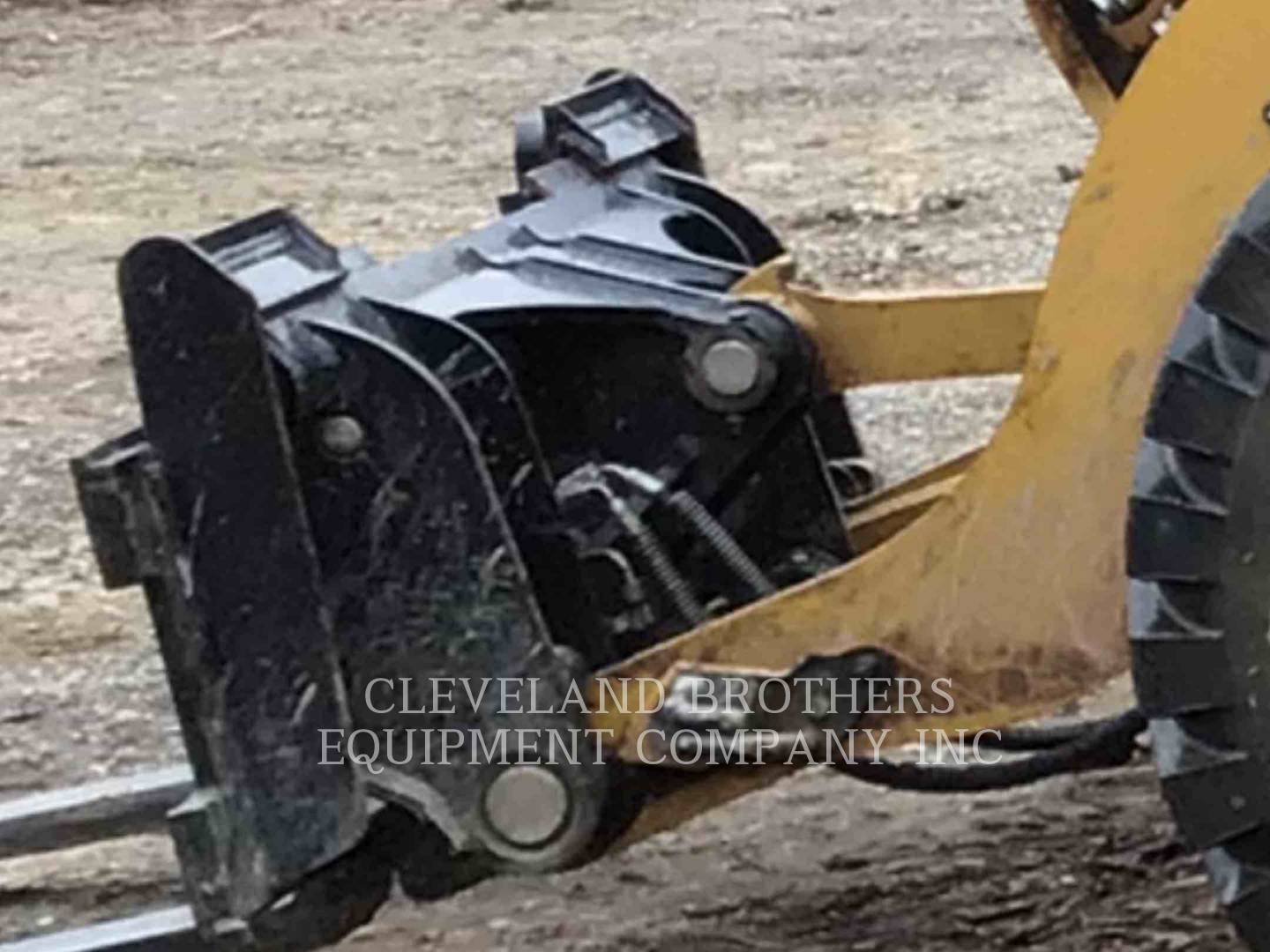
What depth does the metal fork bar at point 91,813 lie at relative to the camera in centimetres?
341

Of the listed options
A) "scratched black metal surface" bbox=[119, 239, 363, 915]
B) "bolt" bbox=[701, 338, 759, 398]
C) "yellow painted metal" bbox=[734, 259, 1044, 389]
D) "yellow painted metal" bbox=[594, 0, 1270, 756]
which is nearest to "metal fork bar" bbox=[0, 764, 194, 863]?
"scratched black metal surface" bbox=[119, 239, 363, 915]

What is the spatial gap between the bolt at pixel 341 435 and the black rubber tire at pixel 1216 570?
768 mm

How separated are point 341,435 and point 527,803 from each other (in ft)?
1.33

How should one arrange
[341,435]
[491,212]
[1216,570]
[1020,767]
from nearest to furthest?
[1216,570] → [341,435] → [1020,767] → [491,212]

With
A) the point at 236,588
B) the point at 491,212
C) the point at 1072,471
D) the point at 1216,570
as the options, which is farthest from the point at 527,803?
the point at 491,212

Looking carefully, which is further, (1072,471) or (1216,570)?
(1072,471)

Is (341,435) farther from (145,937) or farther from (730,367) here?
Result: (145,937)

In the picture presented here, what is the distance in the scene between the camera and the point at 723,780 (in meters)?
3.12

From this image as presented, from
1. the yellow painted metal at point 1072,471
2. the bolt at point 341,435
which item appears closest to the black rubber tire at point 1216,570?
the yellow painted metal at point 1072,471

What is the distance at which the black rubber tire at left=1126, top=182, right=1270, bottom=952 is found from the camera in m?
2.63

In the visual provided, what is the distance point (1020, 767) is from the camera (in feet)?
11.3

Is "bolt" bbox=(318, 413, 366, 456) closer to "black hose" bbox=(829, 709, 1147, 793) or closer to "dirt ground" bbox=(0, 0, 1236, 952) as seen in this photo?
"black hose" bbox=(829, 709, 1147, 793)

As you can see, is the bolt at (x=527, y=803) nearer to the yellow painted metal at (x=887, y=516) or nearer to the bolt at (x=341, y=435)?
the bolt at (x=341, y=435)

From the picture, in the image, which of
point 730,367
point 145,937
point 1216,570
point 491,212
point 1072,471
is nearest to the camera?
point 1216,570
